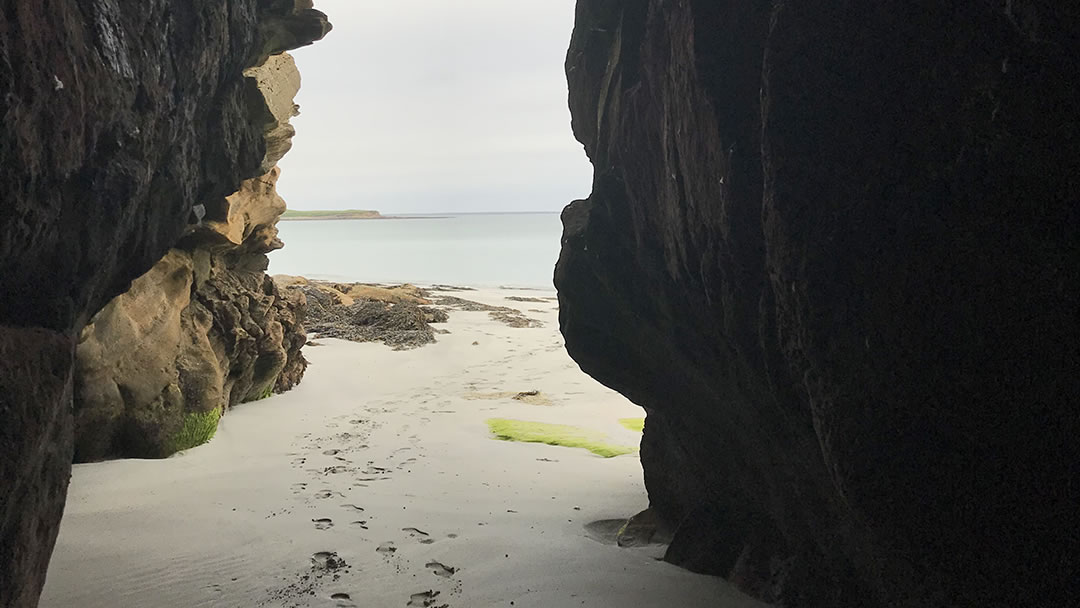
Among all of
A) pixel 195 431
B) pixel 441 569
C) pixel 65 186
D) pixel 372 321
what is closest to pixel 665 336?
pixel 441 569

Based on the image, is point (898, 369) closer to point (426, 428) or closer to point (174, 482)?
point (174, 482)

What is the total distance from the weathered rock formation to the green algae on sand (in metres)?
3.29

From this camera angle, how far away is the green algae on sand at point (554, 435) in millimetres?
8664

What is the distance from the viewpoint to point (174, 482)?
662cm

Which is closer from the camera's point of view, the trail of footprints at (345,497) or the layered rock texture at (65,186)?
the layered rock texture at (65,186)

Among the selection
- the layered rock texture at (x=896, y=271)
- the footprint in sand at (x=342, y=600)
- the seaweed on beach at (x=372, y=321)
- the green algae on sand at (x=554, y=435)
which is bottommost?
the seaweed on beach at (x=372, y=321)

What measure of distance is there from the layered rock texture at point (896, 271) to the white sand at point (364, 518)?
1.51 m

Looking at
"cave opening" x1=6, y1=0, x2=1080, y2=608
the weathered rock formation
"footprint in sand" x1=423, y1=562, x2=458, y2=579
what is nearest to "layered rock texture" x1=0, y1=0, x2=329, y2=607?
"cave opening" x1=6, y1=0, x2=1080, y2=608

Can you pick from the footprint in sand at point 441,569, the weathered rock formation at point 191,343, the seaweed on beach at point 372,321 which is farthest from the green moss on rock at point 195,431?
the seaweed on beach at point 372,321

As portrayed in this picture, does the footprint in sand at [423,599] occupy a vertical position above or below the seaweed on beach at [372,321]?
above

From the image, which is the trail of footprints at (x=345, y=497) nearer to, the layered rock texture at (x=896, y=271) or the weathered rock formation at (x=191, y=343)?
the weathered rock formation at (x=191, y=343)

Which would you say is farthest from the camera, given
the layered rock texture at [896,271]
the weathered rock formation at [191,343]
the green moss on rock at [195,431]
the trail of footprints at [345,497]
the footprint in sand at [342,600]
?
the green moss on rock at [195,431]

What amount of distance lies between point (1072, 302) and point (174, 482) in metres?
6.61

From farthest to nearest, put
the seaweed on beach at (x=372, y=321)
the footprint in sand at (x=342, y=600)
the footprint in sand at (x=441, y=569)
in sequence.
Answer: the seaweed on beach at (x=372, y=321)
the footprint in sand at (x=441, y=569)
the footprint in sand at (x=342, y=600)
